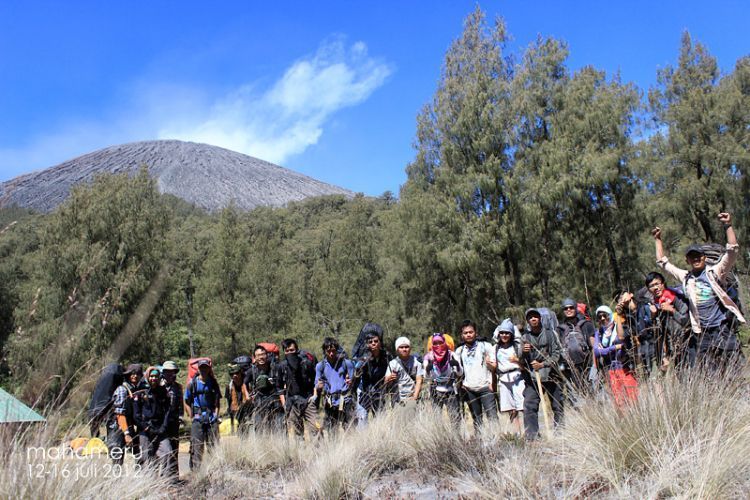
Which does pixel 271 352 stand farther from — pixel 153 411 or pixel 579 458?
pixel 579 458

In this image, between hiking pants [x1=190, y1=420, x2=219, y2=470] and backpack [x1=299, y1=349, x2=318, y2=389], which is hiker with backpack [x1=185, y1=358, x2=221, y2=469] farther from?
backpack [x1=299, y1=349, x2=318, y2=389]

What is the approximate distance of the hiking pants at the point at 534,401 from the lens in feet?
18.6

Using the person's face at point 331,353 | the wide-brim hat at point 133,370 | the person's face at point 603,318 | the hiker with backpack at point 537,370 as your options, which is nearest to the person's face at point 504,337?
the hiker with backpack at point 537,370

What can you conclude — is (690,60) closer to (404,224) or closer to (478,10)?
(478,10)

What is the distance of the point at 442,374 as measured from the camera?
6773mm

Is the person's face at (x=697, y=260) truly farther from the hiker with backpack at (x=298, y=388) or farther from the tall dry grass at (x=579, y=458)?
the hiker with backpack at (x=298, y=388)

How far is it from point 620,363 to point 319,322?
81.2 ft

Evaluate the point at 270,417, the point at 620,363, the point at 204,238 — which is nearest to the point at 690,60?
the point at 620,363

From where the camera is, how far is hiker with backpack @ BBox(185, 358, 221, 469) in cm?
664

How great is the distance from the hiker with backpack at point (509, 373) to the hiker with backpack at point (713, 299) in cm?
191

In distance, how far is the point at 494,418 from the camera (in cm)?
634

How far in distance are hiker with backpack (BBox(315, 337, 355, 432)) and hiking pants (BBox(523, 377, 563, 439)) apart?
2.38m

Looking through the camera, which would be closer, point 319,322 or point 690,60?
point 690,60

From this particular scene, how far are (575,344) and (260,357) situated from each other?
4238 mm
